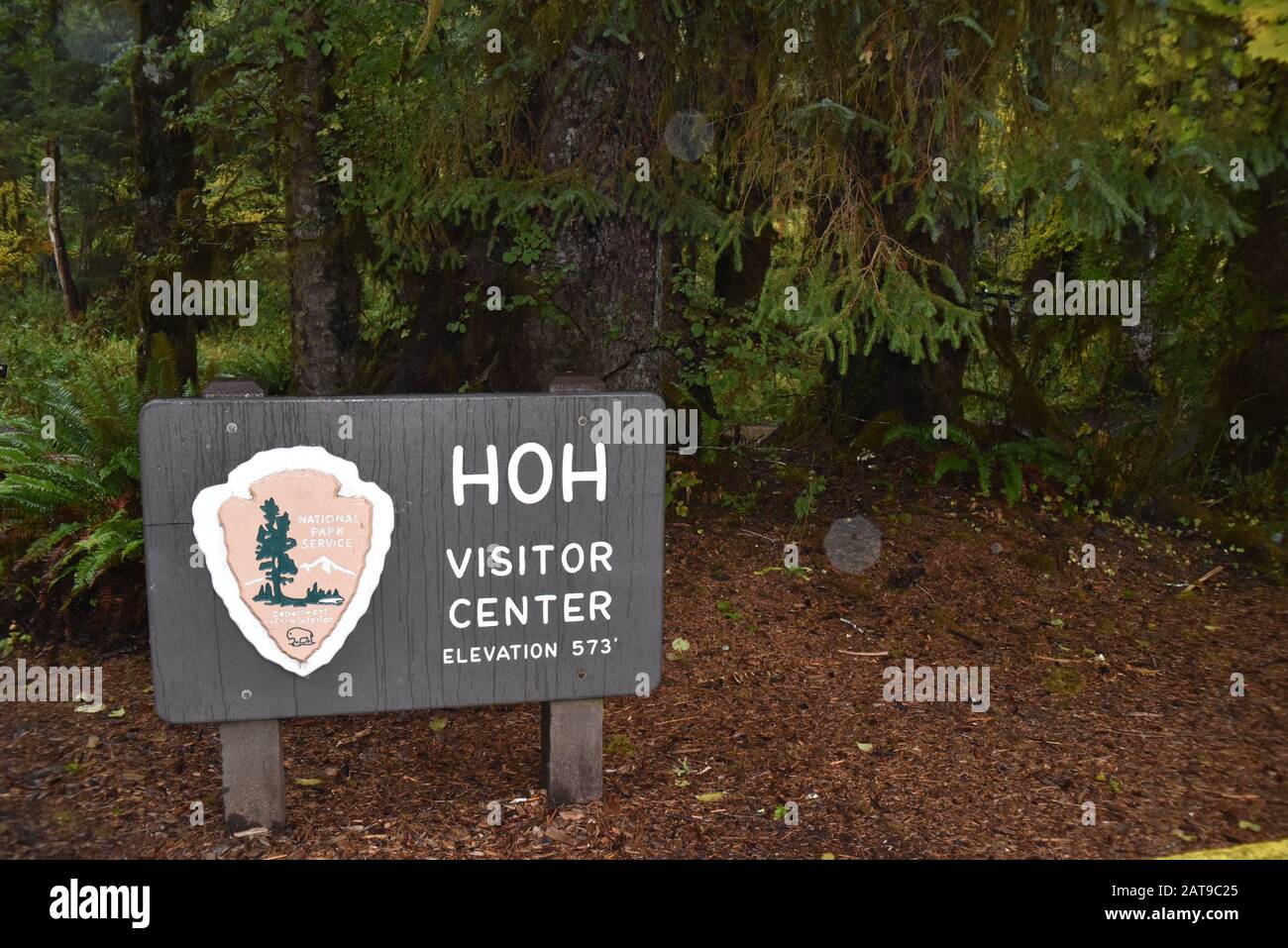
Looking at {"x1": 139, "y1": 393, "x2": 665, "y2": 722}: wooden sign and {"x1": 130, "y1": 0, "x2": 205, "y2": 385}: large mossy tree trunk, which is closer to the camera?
{"x1": 139, "y1": 393, "x2": 665, "y2": 722}: wooden sign

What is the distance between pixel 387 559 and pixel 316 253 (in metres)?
5.13

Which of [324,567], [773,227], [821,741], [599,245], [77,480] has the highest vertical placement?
[773,227]

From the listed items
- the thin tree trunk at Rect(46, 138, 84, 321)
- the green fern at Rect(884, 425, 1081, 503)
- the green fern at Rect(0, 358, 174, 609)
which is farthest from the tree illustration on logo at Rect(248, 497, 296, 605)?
the thin tree trunk at Rect(46, 138, 84, 321)

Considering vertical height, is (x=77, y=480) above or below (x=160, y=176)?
below

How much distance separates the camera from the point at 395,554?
3533mm

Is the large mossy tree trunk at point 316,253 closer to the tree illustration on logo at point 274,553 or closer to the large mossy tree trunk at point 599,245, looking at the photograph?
the large mossy tree trunk at point 599,245

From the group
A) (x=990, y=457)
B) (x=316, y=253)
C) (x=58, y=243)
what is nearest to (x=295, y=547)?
(x=316, y=253)

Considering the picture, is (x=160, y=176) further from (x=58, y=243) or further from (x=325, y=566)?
(x=58, y=243)

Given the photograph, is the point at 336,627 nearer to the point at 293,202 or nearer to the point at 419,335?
the point at 419,335

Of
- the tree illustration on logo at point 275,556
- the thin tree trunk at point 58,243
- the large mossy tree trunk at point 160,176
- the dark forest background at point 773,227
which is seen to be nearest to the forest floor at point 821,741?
the dark forest background at point 773,227

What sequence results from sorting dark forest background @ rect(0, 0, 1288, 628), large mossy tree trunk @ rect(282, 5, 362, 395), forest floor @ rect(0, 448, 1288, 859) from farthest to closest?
large mossy tree trunk @ rect(282, 5, 362, 395)
dark forest background @ rect(0, 0, 1288, 628)
forest floor @ rect(0, 448, 1288, 859)

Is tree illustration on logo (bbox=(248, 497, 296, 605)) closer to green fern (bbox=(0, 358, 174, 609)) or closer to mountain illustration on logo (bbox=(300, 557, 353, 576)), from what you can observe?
mountain illustration on logo (bbox=(300, 557, 353, 576))

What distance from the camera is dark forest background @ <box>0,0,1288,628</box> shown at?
214 inches

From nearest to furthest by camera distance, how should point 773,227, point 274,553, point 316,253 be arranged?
point 274,553 → point 773,227 → point 316,253
